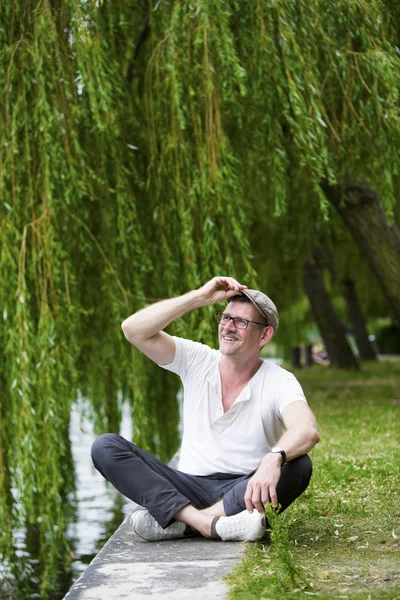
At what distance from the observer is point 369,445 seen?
7508 mm

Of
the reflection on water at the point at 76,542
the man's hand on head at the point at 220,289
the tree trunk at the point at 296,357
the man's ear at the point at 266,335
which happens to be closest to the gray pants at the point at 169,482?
the man's ear at the point at 266,335

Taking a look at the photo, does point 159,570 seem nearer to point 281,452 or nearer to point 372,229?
point 281,452

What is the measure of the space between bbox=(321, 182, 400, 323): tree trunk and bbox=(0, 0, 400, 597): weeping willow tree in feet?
6.55

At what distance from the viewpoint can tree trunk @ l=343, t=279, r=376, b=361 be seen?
21636 mm

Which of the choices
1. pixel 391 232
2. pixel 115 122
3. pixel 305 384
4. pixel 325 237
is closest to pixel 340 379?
pixel 305 384

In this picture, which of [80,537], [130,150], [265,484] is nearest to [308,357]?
[80,537]

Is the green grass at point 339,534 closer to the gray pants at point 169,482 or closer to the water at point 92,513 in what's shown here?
the gray pants at point 169,482

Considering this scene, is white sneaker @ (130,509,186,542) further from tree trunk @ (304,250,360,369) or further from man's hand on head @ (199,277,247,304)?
tree trunk @ (304,250,360,369)

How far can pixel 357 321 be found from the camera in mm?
22109

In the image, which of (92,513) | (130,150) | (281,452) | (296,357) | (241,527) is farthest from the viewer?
(296,357)

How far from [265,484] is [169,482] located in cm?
60

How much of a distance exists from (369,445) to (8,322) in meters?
2.93

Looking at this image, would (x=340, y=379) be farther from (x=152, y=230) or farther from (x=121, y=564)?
(x=121, y=564)

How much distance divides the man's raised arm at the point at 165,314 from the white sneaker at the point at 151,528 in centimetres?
76
